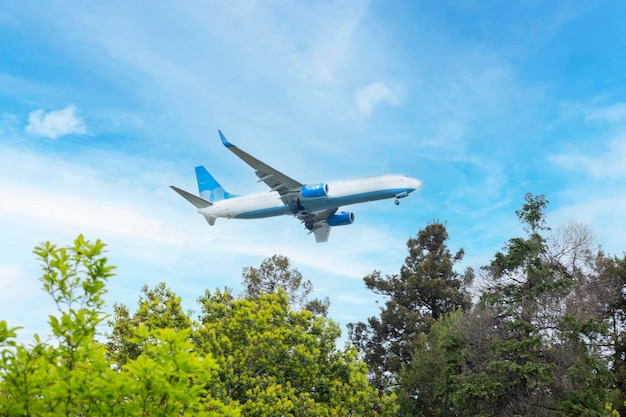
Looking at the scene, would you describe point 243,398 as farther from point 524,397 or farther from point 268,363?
point 524,397

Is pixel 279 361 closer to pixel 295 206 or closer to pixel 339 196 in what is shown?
pixel 339 196

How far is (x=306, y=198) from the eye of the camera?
118ft

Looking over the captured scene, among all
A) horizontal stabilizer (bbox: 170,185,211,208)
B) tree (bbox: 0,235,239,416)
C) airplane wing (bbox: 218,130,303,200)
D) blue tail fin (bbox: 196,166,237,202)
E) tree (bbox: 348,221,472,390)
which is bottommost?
tree (bbox: 0,235,239,416)

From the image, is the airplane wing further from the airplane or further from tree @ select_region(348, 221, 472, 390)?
tree @ select_region(348, 221, 472, 390)

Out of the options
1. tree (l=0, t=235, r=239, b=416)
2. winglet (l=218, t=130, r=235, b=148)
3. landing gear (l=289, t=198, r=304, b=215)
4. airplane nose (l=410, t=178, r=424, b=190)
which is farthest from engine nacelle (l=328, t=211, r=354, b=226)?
tree (l=0, t=235, r=239, b=416)

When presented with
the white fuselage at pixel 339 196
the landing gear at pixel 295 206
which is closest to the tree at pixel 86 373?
the white fuselage at pixel 339 196

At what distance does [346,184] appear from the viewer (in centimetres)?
3522

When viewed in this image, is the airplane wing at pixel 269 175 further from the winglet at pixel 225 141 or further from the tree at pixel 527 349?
the tree at pixel 527 349

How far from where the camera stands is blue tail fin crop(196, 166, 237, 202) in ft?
165

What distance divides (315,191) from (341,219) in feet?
18.0

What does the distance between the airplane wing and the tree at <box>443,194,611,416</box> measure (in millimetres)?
14499

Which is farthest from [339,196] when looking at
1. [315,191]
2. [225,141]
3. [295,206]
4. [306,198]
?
[225,141]

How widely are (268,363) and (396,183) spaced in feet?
50.5

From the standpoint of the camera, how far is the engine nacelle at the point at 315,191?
3512cm
